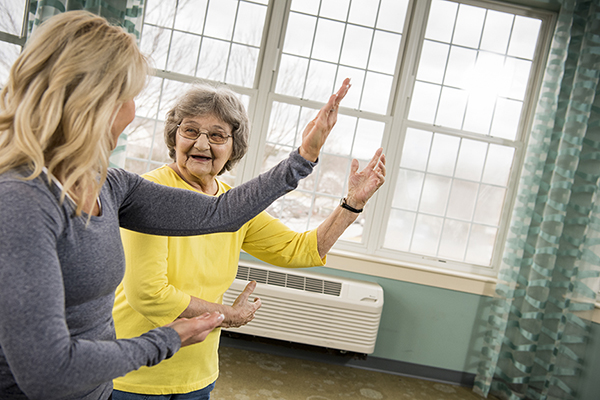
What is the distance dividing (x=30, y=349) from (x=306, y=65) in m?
2.95

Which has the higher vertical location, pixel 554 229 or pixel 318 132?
pixel 318 132

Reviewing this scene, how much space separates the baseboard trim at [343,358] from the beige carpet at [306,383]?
1.7 inches

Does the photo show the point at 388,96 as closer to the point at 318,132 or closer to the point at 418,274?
the point at 418,274

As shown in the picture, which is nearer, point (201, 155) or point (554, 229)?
point (201, 155)

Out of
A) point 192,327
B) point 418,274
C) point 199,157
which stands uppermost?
point 199,157

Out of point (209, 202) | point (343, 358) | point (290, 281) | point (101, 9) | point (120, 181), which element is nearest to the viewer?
point (120, 181)

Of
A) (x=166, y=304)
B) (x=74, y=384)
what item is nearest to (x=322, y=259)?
(x=166, y=304)

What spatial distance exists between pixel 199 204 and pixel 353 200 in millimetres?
492

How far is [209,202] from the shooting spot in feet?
3.08

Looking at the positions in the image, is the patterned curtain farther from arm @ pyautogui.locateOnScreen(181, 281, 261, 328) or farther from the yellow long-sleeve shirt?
arm @ pyautogui.locateOnScreen(181, 281, 261, 328)

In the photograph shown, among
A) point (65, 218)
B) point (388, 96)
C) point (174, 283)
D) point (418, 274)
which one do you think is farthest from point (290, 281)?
point (65, 218)

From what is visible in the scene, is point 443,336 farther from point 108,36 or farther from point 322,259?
point 108,36

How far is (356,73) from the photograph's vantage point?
10.5 feet

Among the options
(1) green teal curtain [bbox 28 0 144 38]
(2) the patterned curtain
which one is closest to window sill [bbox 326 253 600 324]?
(2) the patterned curtain
